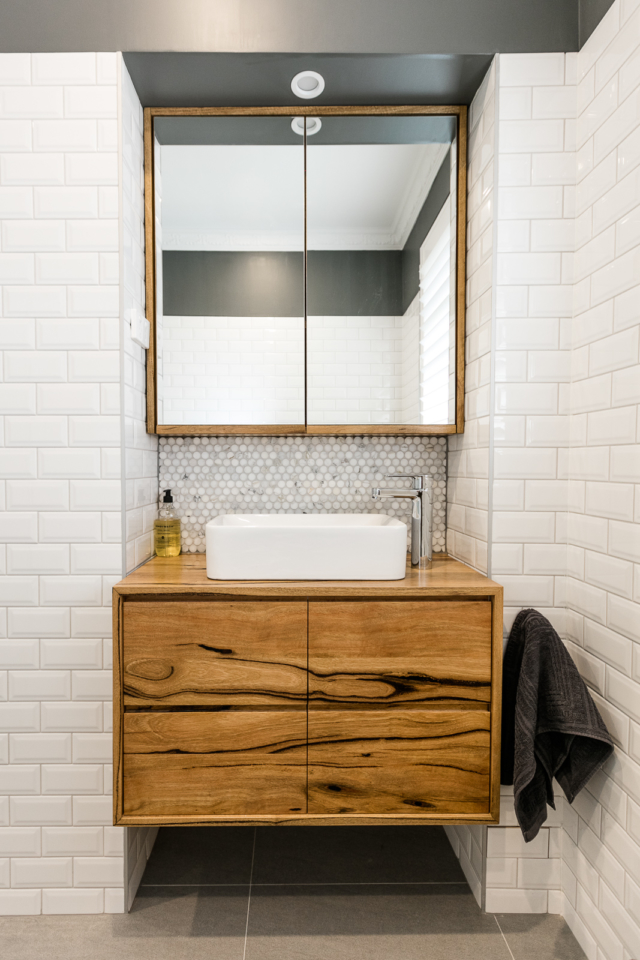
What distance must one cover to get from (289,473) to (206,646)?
0.74 metres

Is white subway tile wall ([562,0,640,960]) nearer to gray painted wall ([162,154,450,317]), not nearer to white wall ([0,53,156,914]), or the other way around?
gray painted wall ([162,154,450,317])

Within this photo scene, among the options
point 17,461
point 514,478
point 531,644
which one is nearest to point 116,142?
point 17,461

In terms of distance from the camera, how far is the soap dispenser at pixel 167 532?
1879 millimetres

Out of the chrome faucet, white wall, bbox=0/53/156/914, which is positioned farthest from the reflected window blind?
white wall, bbox=0/53/156/914

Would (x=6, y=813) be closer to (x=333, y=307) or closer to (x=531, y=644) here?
(x=531, y=644)

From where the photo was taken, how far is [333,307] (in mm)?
1875

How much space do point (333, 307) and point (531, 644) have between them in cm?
118

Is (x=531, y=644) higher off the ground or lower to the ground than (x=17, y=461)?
lower

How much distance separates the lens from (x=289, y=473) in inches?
78.8

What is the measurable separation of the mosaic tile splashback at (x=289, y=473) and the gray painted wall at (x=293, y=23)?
1.13 meters

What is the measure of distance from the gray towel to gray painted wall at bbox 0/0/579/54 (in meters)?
1.58

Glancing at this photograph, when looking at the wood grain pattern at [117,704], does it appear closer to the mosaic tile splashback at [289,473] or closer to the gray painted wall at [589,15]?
the mosaic tile splashback at [289,473]

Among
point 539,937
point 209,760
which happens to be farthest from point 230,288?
point 539,937

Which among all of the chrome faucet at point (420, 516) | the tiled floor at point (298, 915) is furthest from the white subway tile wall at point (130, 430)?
the chrome faucet at point (420, 516)
